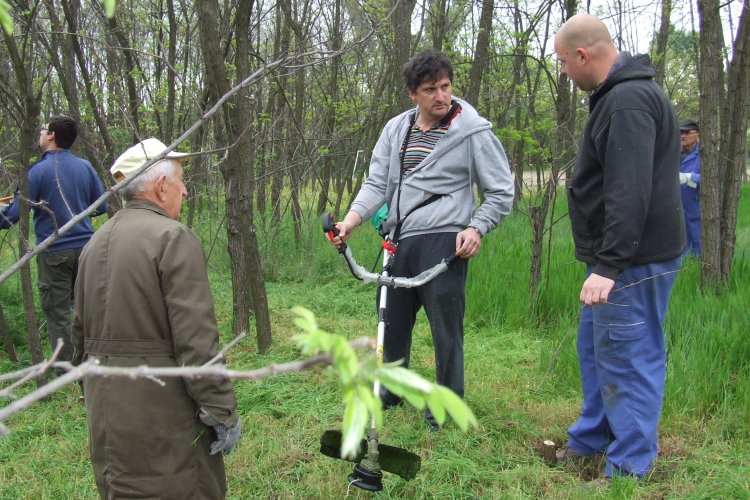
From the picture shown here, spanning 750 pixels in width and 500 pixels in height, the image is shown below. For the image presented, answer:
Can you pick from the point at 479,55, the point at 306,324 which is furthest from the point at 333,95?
the point at 306,324

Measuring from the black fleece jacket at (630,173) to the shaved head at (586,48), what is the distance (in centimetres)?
7

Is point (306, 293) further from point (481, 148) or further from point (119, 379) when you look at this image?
point (119, 379)

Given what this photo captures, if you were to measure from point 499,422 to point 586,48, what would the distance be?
193 centimetres

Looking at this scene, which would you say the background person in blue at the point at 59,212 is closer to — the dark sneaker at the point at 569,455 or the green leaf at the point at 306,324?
the dark sneaker at the point at 569,455

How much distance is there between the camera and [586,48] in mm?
2402

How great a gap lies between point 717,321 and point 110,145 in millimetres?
4594

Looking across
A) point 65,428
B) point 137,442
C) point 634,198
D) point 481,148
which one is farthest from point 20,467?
point 634,198

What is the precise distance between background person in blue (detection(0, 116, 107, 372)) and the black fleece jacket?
10.9 feet

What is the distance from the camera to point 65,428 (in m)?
3.57

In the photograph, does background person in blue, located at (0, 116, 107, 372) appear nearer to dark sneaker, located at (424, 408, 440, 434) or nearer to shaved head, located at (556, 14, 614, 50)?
dark sneaker, located at (424, 408, 440, 434)

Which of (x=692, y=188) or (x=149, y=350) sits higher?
(x=692, y=188)

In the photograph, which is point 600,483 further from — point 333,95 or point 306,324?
point 333,95

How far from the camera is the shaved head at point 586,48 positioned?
2.38 m

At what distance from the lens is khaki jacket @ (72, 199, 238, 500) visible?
188 centimetres
